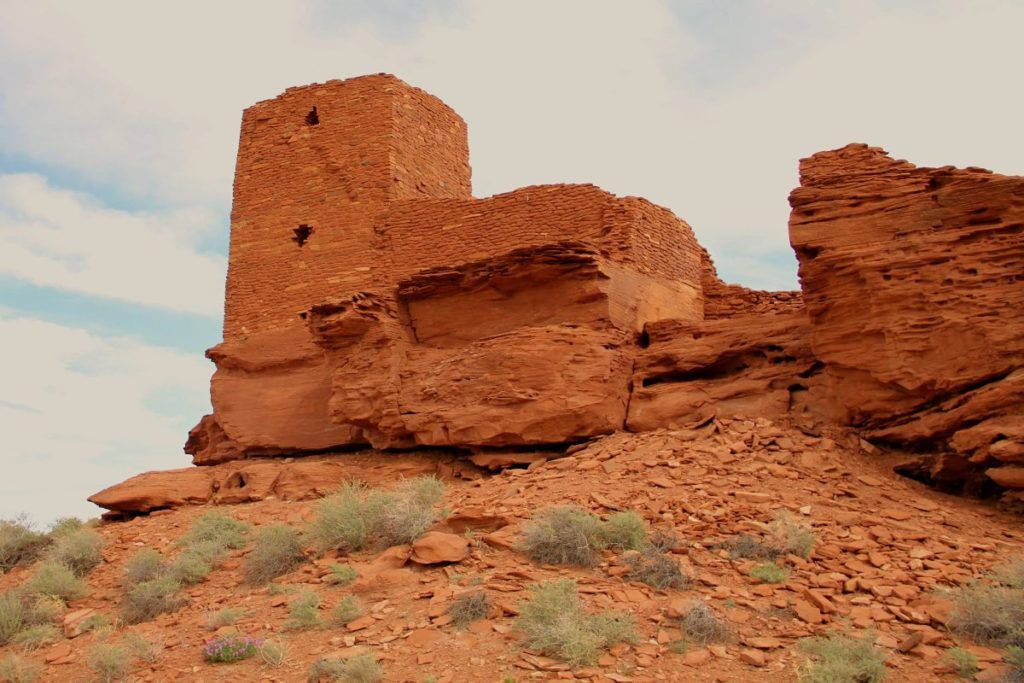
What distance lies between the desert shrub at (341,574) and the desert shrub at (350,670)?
5.07 feet

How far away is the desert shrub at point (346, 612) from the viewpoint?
7.46 metres

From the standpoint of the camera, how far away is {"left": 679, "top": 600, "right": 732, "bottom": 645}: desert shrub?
641cm

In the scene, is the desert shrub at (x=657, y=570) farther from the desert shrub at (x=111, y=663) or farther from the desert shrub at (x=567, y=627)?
the desert shrub at (x=111, y=663)

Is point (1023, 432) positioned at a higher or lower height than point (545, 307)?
lower

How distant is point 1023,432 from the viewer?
325 inches

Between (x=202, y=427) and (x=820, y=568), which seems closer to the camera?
(x=820, y=568)

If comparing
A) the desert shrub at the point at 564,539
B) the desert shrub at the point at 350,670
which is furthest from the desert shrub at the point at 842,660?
the desert shrub at the point at 350,670

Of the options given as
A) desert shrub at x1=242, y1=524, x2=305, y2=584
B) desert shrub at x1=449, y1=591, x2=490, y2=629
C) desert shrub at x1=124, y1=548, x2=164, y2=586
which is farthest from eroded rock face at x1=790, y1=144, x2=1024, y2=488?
desert shrub at x1=124, y1=548, x2=164, y2=586

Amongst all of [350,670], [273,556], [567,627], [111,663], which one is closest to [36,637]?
[111,663]

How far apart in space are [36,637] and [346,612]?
3444 mm

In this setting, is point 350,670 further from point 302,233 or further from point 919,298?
point 302,233

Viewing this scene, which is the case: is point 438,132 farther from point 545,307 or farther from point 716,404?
point 716,404

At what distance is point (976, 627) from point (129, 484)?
10.7m

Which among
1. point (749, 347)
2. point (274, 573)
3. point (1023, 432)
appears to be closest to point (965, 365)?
point (1023, 432)
